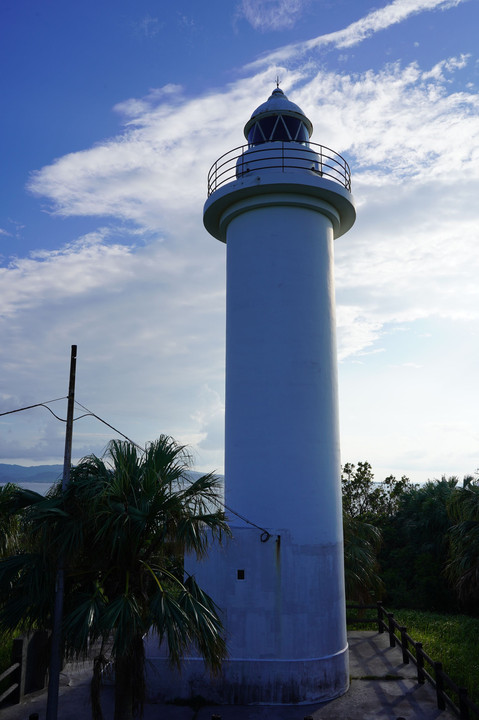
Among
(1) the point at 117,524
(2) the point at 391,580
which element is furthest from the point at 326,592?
(2) the point at 391,580

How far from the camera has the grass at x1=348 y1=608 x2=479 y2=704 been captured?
564 inches

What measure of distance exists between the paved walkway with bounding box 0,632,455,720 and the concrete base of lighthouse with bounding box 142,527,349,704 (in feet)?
1.22

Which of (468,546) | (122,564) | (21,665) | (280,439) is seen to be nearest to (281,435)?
(280,439)

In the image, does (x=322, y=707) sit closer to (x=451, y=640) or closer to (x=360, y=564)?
(x=451, y=640)

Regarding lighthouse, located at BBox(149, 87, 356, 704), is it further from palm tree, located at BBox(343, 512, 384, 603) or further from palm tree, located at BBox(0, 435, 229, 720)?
palm tree, located at BBox(343, 512, 384, 603)

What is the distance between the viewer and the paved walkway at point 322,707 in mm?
12016

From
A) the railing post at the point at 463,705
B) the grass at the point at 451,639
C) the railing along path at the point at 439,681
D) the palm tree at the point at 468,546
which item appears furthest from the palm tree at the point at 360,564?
the railing post at the point at 463,705

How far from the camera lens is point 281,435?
14.2 metres

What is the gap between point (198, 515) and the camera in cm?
941

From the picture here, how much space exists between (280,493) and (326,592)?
2800mm

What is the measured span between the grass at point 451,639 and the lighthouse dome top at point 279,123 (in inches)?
628

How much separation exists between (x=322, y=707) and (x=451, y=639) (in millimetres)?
8026

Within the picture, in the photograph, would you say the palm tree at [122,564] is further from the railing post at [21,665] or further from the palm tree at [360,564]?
the palm tree at [360,564]

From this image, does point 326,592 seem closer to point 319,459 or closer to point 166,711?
point 319,459
